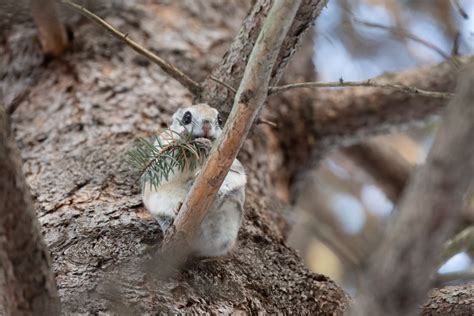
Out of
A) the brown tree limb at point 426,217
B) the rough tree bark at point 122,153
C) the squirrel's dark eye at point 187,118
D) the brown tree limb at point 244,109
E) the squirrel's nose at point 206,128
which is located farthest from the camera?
the squirrel's dark eye at point 187,118

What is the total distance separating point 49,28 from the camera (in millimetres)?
2816

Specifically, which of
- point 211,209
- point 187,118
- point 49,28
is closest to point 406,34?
point 187,118

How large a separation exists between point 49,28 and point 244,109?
62.2 inches

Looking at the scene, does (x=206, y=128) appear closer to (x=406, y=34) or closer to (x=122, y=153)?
(x=122, y=153)

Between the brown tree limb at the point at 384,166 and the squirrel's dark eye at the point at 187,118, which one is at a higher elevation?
the brown tree limb at the point at 384,166

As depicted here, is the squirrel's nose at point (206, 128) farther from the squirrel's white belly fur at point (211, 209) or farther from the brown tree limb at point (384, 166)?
the brown tree limb at point (384, 166)

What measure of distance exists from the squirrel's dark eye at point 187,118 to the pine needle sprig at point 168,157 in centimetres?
16

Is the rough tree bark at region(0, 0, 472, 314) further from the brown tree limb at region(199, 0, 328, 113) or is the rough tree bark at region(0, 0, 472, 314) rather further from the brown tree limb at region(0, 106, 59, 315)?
the brown tree limb at region(0, 106, 59, 315)

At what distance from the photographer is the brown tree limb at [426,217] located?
96 centimetres

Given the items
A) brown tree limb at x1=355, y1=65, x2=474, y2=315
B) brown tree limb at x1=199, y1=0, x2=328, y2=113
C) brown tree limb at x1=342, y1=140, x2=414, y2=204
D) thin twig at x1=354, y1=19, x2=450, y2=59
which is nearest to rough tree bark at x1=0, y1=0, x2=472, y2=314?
brown tree limb at x1=199, y1=0, x2=328, y2=113

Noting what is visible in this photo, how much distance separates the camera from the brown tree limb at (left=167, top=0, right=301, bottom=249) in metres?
1.45

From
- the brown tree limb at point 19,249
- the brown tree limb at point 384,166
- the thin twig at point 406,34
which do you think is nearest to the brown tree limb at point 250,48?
the thin twig at point 406,34

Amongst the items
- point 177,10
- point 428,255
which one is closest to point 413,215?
point 428,255

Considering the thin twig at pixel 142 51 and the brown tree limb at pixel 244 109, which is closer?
the brown tree limb at pixel 244 109
